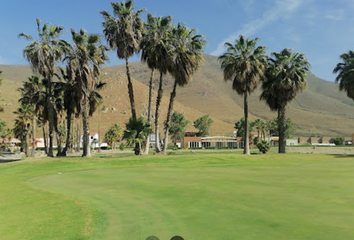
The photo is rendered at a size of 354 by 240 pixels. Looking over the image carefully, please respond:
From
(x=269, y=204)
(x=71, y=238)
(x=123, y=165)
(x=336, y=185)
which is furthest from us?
(x=123, y=165)

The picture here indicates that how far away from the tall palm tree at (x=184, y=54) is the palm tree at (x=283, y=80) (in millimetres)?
11639

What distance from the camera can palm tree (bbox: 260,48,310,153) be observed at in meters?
46.6

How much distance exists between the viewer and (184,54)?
4325cm

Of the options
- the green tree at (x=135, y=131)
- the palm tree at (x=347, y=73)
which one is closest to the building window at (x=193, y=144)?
the palm tree at (x=347, y=73)

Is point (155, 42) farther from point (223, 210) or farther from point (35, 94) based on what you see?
point (223, 210)

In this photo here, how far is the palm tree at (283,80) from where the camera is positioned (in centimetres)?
4659

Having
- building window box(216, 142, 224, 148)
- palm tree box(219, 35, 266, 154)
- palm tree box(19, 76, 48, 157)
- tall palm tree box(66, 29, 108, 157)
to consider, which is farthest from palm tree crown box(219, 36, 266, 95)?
building window box(216, 142, 224, 148)

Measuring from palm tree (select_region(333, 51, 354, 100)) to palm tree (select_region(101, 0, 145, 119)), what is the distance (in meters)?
33.6

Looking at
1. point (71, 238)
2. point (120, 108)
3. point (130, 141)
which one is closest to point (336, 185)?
point (71, 238)

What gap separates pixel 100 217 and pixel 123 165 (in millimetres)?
21647

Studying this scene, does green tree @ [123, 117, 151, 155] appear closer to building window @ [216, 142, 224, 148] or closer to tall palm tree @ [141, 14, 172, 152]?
tall palm tree @ [141, 14, 172, 152]

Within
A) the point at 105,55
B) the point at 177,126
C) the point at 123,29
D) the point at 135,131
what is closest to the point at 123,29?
the point at 123,29

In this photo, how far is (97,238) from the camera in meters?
7.40

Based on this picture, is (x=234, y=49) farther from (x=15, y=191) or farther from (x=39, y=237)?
(x=39, y=237)
